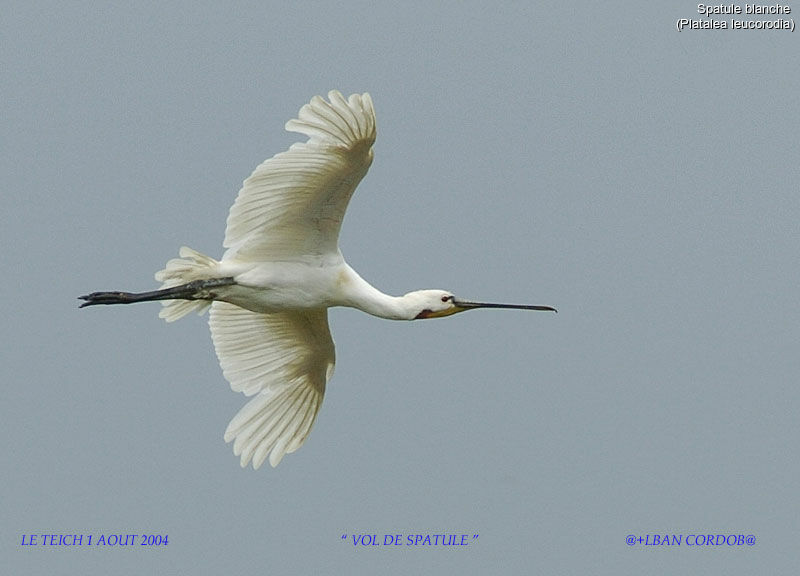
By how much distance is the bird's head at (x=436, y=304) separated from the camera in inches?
444

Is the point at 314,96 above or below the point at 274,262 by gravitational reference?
above

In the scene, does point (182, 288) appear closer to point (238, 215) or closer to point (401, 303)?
point (238, 215)

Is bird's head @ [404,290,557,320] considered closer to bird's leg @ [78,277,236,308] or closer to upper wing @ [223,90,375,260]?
upper wing @ [223,90,375,260]

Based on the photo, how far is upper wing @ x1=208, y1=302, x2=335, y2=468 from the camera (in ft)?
38.8

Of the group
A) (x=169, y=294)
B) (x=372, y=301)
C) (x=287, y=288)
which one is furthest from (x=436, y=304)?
(x=169, y=294)

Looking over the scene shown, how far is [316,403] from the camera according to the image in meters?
11.9

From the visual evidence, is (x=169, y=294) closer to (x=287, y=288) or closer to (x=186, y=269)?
(x=186, y=269)

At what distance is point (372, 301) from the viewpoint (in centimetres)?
1112

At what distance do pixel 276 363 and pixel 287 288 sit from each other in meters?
1.18

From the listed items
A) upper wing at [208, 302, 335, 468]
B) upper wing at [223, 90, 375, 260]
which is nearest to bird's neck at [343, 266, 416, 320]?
upper wing at [223, 90, 375, 260]

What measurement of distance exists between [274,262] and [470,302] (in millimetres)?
1503

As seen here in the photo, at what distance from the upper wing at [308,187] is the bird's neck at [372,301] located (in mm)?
290

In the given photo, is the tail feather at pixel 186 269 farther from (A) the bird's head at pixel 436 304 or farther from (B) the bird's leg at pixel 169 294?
(A) the bird's head at pixel 436 304

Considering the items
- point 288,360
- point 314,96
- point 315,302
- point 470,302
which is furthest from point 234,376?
point 314,96
